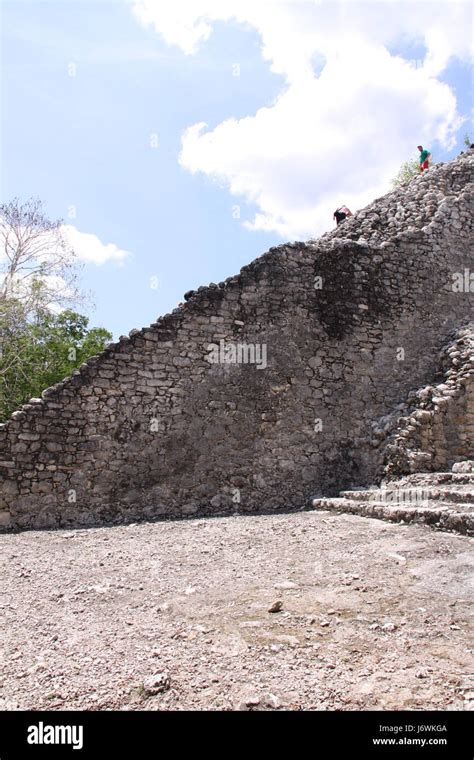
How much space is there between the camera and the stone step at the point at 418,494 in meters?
6.67

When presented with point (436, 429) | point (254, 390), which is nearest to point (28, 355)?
point (254, 390)

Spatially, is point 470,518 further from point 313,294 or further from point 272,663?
point 313,294

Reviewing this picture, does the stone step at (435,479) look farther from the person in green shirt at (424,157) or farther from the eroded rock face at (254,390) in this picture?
the person in green shirt at (424,157)

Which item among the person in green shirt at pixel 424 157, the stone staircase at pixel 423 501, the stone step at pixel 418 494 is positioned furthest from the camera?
the person in green shirt at pixel 424 157

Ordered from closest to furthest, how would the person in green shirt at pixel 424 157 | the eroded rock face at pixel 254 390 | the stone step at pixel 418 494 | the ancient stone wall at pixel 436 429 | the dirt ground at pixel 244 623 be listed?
1. the dirt ground at pixel 244 623
2. the stone step at pixel 418 494
3. the eroded rock face at pixel 254 390
4. the ancient stone wall at pixel 436 429
5. the person in green shirt at pixel 424 157

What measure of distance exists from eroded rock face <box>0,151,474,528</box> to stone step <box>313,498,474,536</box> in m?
1.68

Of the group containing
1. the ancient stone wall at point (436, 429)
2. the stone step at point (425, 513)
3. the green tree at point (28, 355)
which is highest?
the green tree at point (28, 355)

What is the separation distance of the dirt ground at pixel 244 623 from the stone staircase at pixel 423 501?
20 cm

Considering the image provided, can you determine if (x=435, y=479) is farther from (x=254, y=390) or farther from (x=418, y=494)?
(x=254, y=390)

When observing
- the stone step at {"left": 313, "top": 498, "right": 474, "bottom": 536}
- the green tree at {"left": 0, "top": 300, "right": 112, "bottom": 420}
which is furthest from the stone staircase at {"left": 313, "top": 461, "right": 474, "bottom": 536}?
the green tree at {"left": 0, "top": 300, "right": 112, "bottom": 420}

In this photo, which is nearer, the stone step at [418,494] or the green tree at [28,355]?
the stone step at [418,494]

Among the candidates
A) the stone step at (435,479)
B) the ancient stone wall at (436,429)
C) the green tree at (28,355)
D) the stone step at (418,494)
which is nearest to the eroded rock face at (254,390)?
the ancient stone wall at (436,429)

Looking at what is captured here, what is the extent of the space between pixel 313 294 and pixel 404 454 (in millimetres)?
3282
